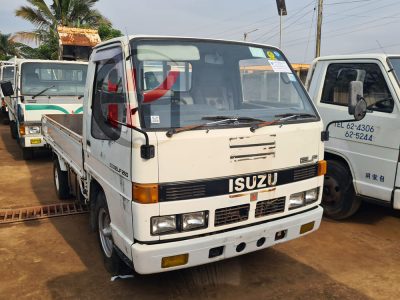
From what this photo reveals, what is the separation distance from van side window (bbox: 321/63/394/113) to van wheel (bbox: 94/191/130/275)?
10.2 feet

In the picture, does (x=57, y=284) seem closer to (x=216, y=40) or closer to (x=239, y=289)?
(x=239, y=289)

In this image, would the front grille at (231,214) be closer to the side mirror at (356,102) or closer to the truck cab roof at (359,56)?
the side mirror at (356,102)

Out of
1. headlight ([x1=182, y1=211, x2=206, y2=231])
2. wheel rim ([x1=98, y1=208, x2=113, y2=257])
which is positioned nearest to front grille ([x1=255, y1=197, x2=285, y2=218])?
headlight ([x1=182, y1=211, x2=206, y2=231])

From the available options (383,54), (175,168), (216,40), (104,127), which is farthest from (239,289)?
(383,54)

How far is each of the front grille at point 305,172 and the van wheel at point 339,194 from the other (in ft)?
5.12

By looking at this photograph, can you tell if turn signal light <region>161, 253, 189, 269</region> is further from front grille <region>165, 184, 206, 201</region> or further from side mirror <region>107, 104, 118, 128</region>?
side mirror <region>107, 104, 118, 128</region>

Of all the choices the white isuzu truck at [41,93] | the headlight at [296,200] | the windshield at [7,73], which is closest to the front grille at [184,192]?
the headlight at [296,200]

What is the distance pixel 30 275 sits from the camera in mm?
3699

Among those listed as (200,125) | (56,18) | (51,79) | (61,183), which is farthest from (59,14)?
(200,125)

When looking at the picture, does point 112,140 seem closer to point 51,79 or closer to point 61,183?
point 61,183

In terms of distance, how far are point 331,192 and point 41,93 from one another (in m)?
6.02

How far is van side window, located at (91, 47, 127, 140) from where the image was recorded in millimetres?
3104

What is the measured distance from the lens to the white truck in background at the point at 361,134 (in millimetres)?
4359

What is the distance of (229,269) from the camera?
3.77 m
